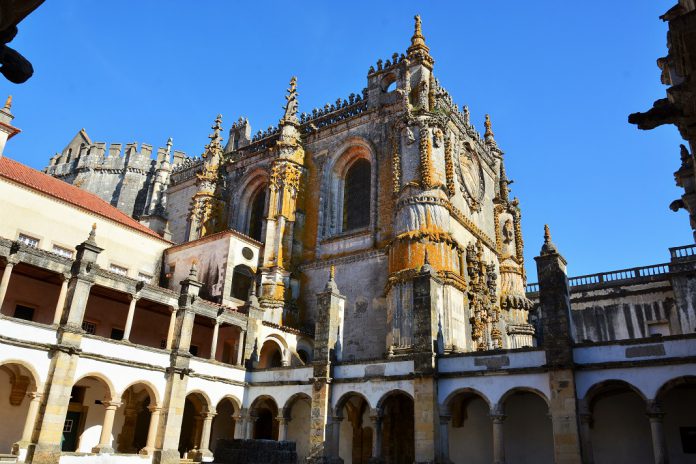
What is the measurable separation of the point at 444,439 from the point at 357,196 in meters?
16.8

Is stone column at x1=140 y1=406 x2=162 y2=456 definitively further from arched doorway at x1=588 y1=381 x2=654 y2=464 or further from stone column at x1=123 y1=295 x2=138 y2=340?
arched doorway at x1=588 y1=381 x2=654 y2=464

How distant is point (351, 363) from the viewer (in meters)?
22.3

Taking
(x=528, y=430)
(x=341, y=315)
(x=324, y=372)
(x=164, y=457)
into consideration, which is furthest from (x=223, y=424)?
(x=528, y=430)

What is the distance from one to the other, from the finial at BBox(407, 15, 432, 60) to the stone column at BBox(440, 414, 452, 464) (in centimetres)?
2060

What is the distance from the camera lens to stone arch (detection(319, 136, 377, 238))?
106 feet

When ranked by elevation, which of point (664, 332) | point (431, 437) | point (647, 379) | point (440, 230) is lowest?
point (431, 437)

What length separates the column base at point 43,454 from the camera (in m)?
18.2

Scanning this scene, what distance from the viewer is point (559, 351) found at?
1792cm

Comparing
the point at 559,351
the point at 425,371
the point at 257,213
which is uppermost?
the point at 257,213

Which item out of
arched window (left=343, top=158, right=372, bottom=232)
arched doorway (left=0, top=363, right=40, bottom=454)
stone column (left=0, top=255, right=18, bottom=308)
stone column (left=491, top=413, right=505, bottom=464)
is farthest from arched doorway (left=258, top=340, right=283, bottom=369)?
stone column (left=491, top=413, right=505, bottom=464)

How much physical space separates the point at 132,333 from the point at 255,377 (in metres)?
6.78

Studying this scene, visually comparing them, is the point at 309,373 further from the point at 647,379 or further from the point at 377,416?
the point at 647,379

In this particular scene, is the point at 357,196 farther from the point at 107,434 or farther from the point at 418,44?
the point at 107,434

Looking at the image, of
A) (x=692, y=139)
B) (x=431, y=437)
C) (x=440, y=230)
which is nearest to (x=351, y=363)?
(x=431, y=437)
